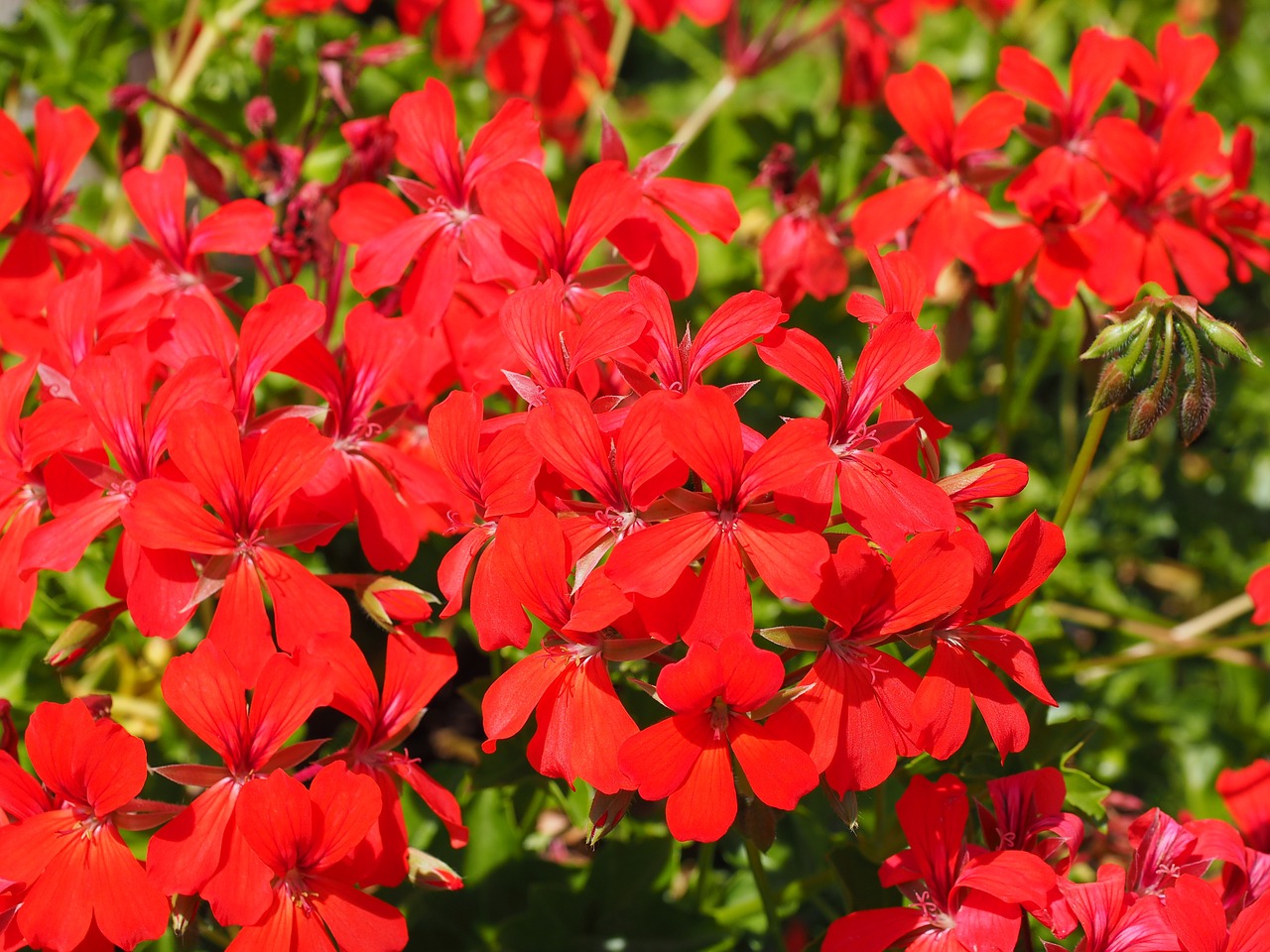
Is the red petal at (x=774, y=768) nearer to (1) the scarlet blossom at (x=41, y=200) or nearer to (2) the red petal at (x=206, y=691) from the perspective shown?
(2) the red petal at (x=206, y=691)

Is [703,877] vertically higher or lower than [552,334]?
lower

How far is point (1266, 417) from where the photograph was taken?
8.74ft

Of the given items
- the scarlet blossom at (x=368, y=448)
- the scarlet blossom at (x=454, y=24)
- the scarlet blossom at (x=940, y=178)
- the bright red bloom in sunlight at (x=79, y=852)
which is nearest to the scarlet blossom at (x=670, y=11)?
the scarlet blossom at (x=454, y=24)

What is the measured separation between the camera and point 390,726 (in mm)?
1285

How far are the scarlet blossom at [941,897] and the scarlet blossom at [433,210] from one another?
731 mm

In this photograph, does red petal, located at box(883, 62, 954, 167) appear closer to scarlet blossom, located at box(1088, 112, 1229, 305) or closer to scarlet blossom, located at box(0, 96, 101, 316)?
scarlet blossom, located at box(1088, 112, 1229, 305)

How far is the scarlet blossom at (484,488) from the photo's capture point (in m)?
1.12

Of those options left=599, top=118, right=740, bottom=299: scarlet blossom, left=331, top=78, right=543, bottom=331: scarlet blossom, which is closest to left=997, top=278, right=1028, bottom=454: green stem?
left=599, top=118, right=740, bottom=299: scarlet blossom

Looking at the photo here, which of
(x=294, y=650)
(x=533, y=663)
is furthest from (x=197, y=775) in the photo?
(x=533, y=663)

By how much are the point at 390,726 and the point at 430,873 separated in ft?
0.52

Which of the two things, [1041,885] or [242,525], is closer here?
[1041,885]

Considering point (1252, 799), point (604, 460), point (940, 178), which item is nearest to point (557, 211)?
point (604, 460)

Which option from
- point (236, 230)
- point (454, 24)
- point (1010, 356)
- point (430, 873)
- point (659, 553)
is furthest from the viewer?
point (454, 24)

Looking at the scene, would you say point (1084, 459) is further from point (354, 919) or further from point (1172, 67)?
point (354, 919)
